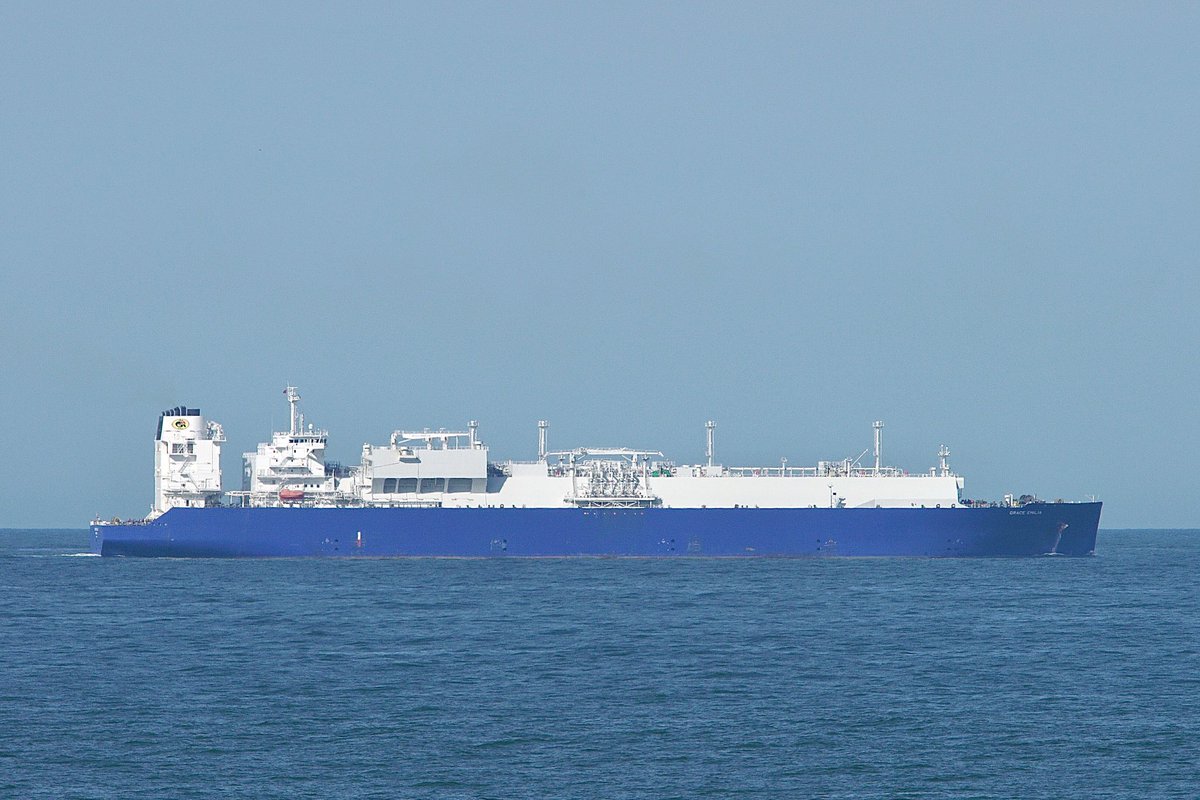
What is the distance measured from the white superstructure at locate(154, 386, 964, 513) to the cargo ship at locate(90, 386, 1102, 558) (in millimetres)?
52

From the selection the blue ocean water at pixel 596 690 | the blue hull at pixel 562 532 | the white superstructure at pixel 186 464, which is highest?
the white superstructure at pixel 186 464

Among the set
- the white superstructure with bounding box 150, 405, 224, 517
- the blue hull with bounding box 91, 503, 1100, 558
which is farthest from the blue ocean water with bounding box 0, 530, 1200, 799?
the white superstructure with bounding box 150, 405, 224, 517

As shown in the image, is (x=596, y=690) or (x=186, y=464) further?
(x=186, y=464)

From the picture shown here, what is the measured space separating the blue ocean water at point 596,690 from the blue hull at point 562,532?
36.8 feet

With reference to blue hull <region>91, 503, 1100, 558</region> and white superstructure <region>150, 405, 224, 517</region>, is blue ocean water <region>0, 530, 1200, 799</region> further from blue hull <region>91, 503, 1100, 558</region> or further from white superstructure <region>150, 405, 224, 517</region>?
white superstructure <region>150, 405, 224, 517</region>

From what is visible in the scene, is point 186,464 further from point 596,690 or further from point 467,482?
point 596,690

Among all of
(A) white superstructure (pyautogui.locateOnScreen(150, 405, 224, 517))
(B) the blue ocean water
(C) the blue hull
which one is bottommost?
(B) the blue ocean water

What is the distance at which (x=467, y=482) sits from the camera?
62719mm

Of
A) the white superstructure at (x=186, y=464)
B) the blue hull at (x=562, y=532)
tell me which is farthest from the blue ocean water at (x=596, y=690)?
the white superstructure at (x=186, y=464)

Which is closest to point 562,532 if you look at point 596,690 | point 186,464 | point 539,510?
point 539,510

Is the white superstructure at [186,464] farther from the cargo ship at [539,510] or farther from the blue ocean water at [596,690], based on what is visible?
the blue ocean water at [596,690]

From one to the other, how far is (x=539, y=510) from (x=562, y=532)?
1.30 meters

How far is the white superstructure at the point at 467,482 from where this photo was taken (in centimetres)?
6222

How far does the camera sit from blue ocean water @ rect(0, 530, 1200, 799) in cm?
2125
